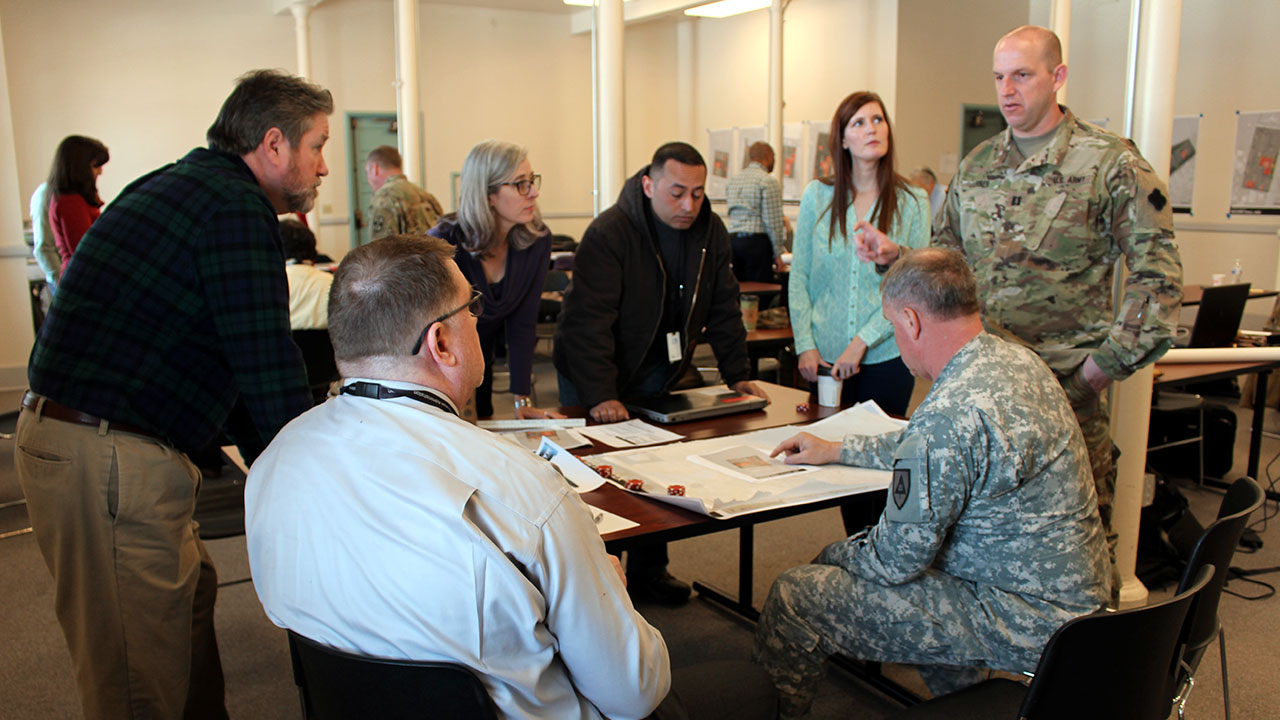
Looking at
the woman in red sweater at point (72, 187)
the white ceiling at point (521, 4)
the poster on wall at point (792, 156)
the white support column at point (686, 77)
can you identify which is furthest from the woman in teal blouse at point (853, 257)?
the white support column at point (686, 77)

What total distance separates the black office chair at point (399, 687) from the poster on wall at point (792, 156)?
8.77 metres

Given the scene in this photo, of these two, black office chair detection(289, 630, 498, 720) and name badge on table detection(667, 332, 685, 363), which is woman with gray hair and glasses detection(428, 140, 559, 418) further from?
black office chair detection(289, 630, 498, 720)

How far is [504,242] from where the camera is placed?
2.94m

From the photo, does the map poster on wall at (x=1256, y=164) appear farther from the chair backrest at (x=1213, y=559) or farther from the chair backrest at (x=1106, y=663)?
the chair backrest at (x=1106, y=663)

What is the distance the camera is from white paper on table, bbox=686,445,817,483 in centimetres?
202

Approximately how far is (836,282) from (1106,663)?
1812mm

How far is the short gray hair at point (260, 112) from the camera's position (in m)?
1.76

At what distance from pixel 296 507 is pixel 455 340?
0.30 meters

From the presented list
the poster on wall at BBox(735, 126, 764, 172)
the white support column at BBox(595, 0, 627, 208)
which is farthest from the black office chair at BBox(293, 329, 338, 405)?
the poster on wall at BBox(735, 126, 764, 172)

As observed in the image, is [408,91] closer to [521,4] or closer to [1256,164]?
[521,4]

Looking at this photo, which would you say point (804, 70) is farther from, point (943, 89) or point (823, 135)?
point (943, 89)

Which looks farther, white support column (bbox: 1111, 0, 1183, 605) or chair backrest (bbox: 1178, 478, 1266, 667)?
white support column (bbox: 1111, 0, 1183, 605)

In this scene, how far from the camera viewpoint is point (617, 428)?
2.44m

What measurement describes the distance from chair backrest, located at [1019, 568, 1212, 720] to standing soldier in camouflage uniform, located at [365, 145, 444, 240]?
377cm
